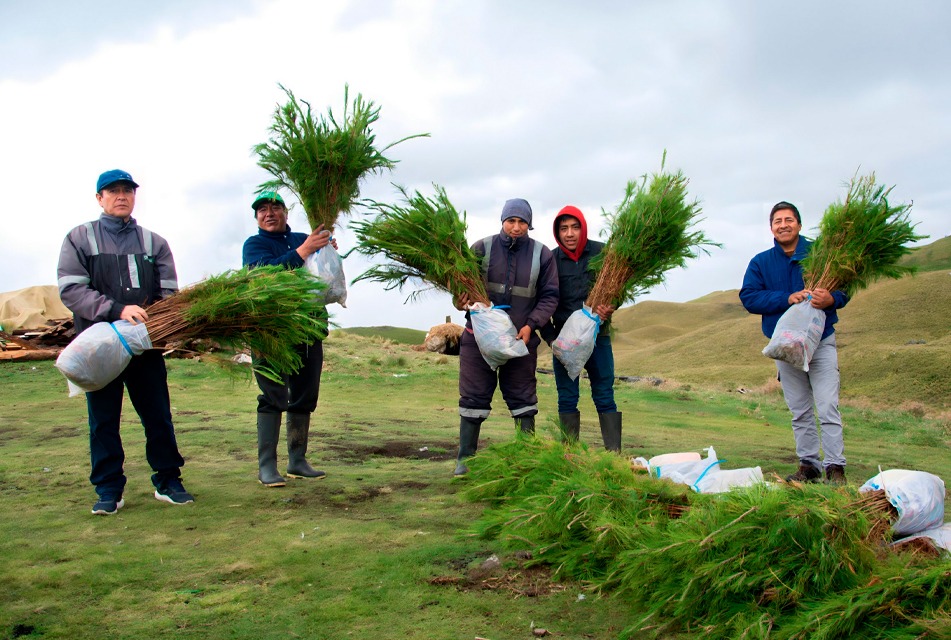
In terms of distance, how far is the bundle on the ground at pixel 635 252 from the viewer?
515 centimetres

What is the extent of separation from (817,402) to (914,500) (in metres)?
1.86

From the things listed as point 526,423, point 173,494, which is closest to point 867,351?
point 526,423

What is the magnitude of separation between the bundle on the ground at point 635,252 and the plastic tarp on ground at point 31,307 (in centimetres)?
1593

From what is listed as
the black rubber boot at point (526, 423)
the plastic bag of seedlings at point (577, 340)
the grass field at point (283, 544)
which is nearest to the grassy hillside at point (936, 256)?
the grass field at point (283, 544)

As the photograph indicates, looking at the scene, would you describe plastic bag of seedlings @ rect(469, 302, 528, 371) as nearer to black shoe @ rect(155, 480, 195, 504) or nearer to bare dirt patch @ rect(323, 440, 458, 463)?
bare dirt patch @ rect(323, 440, 458, 463)

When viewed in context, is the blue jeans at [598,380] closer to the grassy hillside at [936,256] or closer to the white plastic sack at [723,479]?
the white plastic sack at [723,479]

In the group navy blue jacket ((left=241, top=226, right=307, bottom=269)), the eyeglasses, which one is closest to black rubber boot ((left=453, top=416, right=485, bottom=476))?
navy blue jacket ((left=241, top=226, right=307, bottom=269))

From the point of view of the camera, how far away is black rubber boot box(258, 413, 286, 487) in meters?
4.85

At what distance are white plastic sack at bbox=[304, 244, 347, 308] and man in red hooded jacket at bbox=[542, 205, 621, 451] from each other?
4.84 feet

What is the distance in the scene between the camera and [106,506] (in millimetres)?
4230

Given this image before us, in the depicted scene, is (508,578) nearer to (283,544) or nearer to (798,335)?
(283,544)

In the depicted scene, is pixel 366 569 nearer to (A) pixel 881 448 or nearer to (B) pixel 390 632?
(B) pixel 390 632

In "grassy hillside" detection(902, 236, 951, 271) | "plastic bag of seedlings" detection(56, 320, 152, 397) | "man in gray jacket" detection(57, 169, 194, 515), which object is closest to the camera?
"plastic bag of seedlings" detection(56, 320, 152, 397)

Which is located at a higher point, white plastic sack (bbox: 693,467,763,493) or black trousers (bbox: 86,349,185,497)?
black trousers (bbox: 86,349,185,497)
